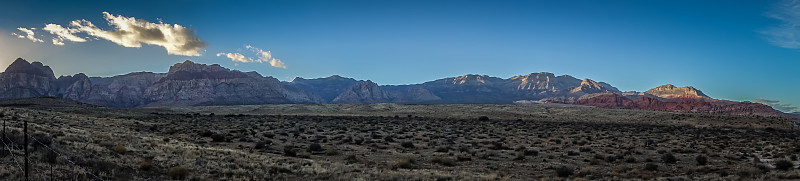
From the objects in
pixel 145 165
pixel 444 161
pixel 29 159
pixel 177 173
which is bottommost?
pixel 444 161

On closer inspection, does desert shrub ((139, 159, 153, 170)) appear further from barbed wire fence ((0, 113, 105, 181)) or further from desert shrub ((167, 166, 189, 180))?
barbed wire fence ((0, 113, 105, 181))

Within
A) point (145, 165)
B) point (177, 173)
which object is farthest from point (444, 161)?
point (145, 165)

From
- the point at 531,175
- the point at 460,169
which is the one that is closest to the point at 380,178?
the point at 460,169

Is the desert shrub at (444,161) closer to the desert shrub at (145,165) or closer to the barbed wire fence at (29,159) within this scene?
the desert shrub at (145,165)

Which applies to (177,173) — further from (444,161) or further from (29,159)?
(444,161)

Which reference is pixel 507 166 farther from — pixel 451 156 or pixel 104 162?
pixel 104 162

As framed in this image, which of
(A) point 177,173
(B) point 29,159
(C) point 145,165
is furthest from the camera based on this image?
(C) point 145,165

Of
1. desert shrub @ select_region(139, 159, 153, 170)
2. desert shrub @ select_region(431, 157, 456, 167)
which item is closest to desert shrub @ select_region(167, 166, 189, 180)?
desert shrub @ select_region(139, 159, 153, 170)

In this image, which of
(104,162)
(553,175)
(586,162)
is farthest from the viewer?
(586,162)

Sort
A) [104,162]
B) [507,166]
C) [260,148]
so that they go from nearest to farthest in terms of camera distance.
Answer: [104,162], [507,166], [260,148]

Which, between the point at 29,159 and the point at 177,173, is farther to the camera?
the point at 177,173

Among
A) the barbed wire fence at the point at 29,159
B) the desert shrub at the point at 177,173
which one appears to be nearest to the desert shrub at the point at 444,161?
the desert shrub at the point at 177,173

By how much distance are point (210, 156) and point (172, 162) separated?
99.4 inches

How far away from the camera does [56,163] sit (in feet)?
38.1
